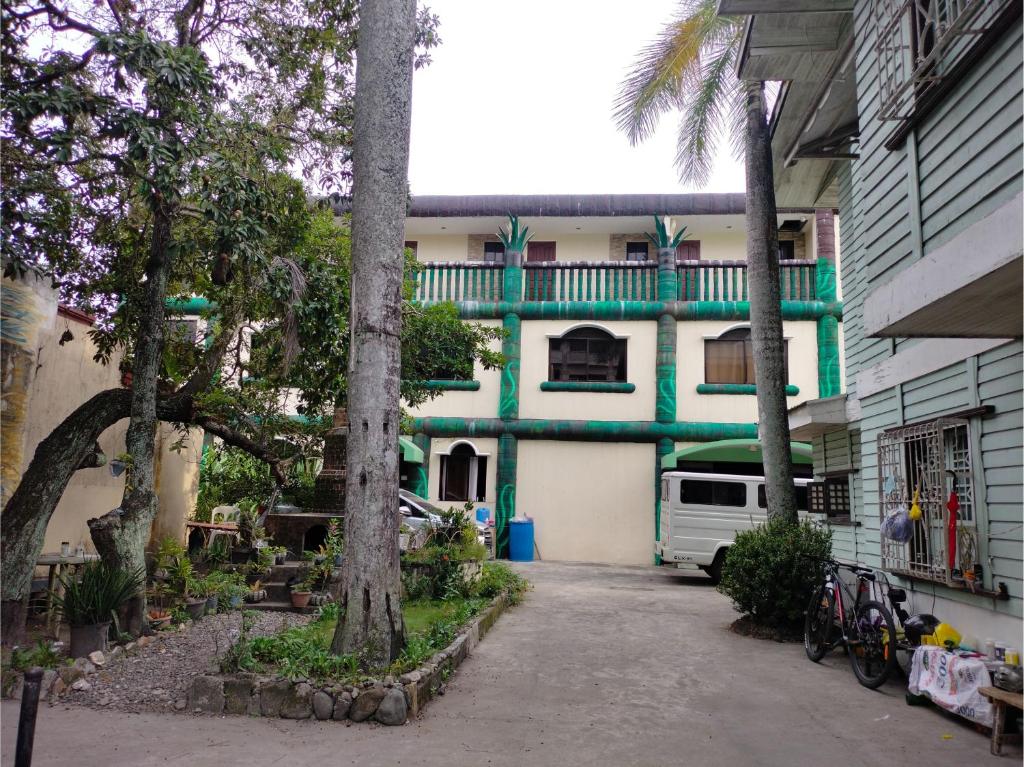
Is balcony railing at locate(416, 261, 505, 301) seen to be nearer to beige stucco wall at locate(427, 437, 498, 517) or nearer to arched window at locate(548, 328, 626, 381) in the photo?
arched window at locate(548, 328, 626, 381)

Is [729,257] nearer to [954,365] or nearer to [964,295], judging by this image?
[954,365]

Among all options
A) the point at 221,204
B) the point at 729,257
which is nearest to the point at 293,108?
the point at 221,204

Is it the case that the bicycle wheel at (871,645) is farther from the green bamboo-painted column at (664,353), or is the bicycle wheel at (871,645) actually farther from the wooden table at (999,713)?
the green bamboo-painted column at (664,353)

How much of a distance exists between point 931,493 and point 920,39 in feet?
11.9

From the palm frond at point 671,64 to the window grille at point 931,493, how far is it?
7441 millimetres

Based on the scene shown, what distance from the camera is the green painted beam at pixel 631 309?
1792cm

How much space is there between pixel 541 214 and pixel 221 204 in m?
13.4

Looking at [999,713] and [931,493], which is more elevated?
[931,493]

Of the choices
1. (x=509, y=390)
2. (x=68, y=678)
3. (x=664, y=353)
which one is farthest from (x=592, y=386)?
(x=68, y=678)

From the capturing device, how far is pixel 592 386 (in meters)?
18.4

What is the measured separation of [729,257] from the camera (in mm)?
20375

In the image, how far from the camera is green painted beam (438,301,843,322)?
17.9 meters

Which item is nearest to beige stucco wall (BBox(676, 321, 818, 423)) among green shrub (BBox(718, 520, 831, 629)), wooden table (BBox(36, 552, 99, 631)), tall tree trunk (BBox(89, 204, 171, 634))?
green shrub (BBox(718, 520, 831, 629))

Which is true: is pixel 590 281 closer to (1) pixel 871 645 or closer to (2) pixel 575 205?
(2) pixel 575 205
